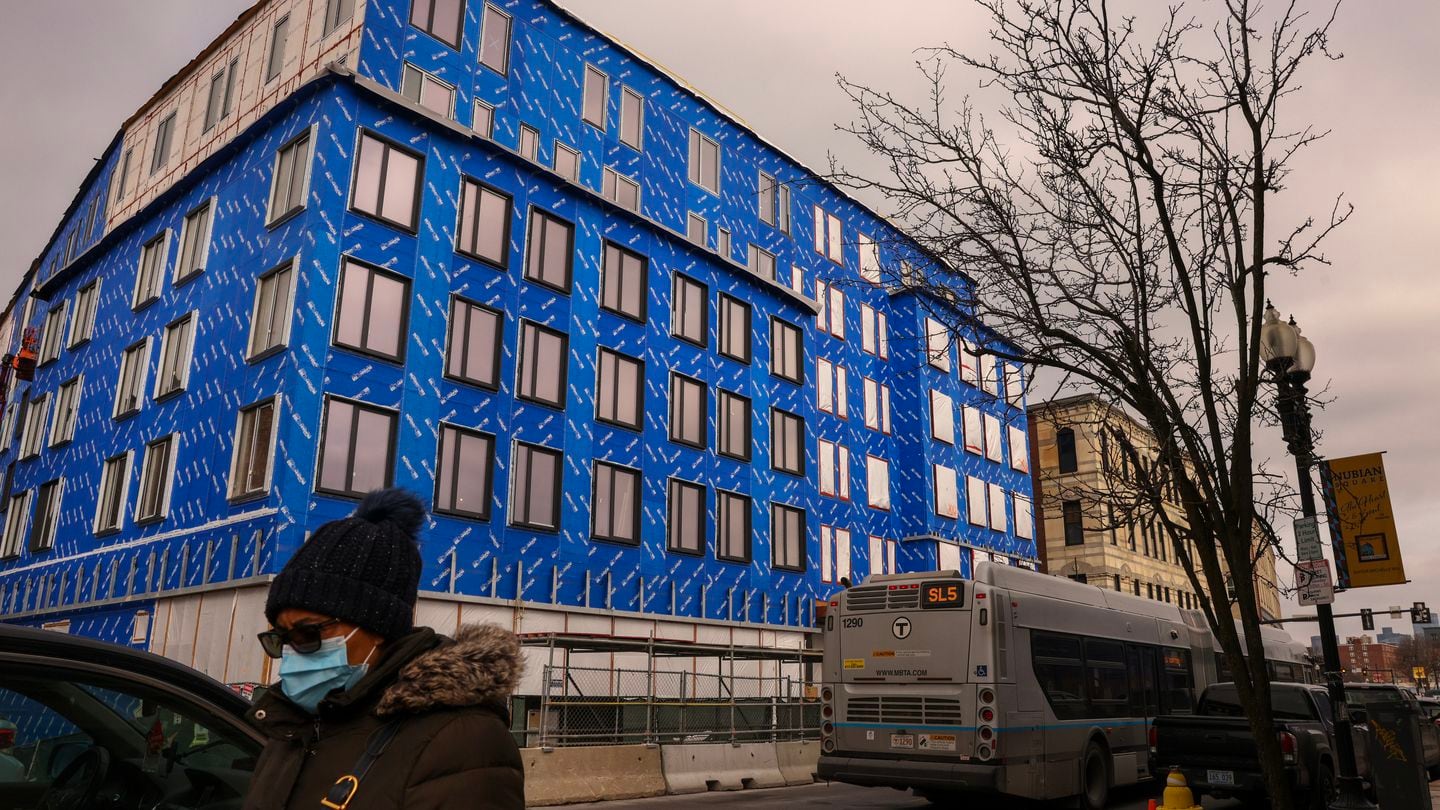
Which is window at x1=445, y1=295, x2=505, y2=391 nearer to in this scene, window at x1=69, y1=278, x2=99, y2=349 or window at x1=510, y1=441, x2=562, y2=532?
window at x1=510, y1=441, x2=562, y2=532

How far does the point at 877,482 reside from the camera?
38.9m

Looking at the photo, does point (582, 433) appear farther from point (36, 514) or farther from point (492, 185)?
point (36, 514)

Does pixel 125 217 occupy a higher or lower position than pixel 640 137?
lower

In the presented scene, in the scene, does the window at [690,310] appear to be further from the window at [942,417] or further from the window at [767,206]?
the window at [942,417]

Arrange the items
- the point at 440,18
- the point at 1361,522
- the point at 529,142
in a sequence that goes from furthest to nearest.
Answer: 1. the point at 529,142
2. the point at 440,18
3. the point at 1361,522

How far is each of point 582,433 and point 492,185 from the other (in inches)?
274

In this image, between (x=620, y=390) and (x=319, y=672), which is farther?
(x=620, y=390)

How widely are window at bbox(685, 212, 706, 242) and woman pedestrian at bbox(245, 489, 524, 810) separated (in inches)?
1193

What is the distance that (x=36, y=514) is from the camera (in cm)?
3100

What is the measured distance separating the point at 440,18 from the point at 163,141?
1167cm

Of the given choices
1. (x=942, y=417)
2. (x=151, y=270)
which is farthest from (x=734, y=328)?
(x=151, y=270)

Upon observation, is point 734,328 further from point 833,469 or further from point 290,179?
point 290,179

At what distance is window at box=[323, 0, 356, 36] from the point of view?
2478 centimetres

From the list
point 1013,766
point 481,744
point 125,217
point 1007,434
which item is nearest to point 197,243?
point 125,217
